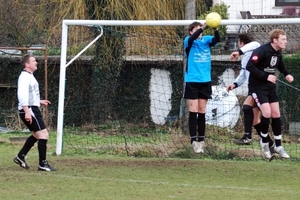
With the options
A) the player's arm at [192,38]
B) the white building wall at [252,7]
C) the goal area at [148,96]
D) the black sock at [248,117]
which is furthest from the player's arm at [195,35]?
the white building wall at [252,7]

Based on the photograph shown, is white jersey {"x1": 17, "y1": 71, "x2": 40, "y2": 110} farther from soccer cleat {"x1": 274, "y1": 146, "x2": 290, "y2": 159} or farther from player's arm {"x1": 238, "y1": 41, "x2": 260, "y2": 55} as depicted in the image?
soccer cleat {"x1": 274, "y1": 146, "x2": 290, "y2": 159}

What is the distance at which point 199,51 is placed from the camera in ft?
39.7

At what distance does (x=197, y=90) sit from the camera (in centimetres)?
1217

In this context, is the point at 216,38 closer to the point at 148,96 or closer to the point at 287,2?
the point at 148,96

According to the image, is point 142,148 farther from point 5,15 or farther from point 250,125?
point 5,15

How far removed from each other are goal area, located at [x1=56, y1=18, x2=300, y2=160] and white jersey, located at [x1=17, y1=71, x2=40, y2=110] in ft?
6.57

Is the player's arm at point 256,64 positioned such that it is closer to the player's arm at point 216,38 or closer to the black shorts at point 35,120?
the player's arm at point 216,38

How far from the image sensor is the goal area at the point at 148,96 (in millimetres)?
14109

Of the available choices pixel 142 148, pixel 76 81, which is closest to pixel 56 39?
pixel 76 81

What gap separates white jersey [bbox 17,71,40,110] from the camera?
11.1m

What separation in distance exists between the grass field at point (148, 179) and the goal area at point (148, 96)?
1.08 metres

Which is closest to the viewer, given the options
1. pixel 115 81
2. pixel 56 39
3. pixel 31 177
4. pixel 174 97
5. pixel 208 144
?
pixel 31 177

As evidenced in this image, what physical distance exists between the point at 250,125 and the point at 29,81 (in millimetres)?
3958

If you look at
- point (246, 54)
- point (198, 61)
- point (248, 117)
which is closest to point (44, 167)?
point (198, 61)
